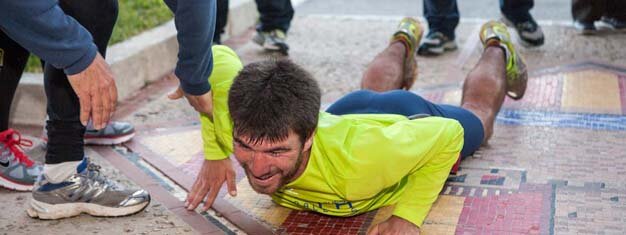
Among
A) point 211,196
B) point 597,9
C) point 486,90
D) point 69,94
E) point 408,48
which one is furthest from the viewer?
point 597,9

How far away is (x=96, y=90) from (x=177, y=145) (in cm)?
153

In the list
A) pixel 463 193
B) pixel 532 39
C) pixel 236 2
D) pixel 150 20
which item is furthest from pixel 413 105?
pixel 236 2

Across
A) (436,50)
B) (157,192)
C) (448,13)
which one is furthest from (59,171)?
(448,13)

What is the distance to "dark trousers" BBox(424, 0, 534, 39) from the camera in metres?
5.50

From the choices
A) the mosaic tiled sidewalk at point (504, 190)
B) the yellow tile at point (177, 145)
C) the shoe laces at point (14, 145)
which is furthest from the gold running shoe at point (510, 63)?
the shoe laces at point (14, 145)

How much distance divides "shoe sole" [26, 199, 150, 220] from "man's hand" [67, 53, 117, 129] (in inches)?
30.2

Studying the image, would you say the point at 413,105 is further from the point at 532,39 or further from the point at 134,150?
the point at 532,39

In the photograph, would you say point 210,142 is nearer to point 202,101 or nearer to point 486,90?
point 202,101

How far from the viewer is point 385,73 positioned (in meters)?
4.04

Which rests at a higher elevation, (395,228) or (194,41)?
(194,41)

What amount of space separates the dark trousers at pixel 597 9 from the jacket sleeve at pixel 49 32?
4.05 meters

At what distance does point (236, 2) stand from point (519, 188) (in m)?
3.54

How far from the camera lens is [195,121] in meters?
4.31

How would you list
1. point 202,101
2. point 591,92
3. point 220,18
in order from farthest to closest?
point 220,18 < point 591,92 < point 202,101
